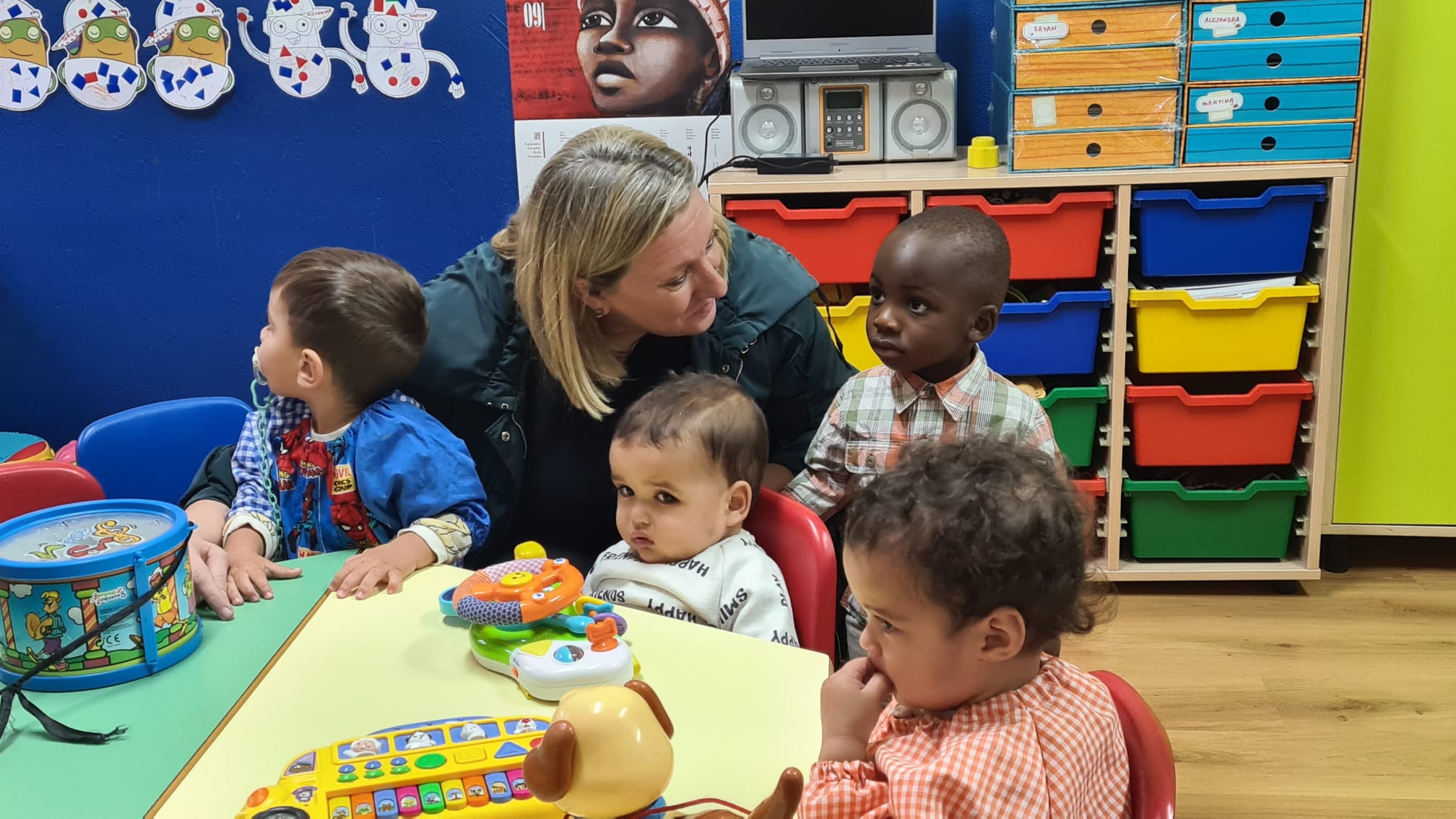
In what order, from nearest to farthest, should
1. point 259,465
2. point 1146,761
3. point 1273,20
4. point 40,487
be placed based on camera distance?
point 1146,761 → point 259,465 → point 40,487 → point 1273,20

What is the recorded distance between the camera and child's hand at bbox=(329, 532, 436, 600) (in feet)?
4.19

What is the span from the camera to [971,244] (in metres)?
1.65

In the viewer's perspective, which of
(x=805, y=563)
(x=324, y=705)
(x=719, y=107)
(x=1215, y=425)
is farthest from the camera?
(x=719, y=107)

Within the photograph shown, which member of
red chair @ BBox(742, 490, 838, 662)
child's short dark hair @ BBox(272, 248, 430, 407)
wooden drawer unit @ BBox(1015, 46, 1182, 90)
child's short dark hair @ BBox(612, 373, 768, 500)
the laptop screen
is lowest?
red chair @ BBox(742, 490, 838, 662)

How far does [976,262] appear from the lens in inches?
64.6

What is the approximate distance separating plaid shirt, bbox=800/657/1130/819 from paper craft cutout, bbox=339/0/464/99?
239 cm

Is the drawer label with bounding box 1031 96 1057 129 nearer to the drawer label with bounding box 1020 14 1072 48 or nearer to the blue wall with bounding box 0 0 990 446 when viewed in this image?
the drawer label with bounding box 1020 14 1072 48

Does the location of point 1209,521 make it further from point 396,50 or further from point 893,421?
point 396,50

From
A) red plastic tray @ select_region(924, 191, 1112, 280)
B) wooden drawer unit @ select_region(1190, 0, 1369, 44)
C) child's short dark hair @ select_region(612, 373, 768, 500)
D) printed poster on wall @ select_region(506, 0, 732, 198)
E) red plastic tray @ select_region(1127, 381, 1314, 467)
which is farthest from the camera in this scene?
printed poster on wall @ select_region(506, 0, 732, 198)

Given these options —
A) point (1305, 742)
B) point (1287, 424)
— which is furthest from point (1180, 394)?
point (1305, 742)

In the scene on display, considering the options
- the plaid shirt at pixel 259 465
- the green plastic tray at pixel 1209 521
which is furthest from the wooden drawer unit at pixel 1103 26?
the plaid shirt at pixel 259 465

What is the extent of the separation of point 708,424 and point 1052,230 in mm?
1434

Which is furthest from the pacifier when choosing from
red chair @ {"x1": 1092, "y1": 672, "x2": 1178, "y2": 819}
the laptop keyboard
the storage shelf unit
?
the laptop keyboard

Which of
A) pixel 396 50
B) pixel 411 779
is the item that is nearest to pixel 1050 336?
pixel 396 50
